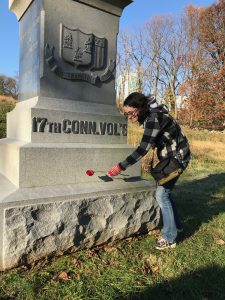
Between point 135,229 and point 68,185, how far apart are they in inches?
36.2

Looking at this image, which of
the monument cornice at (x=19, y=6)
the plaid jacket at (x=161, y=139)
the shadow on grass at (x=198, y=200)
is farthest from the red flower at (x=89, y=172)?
the monument cornice at (x=19, y=6)

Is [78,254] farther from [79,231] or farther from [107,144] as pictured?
[107,144]

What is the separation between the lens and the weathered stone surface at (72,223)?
2.78 meters

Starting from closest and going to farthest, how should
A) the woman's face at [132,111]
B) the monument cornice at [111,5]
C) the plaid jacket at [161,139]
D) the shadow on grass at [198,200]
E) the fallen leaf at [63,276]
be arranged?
the fallen leaf at [63,276] < the plaid jacket at [161,139] < the woman's face at [132,111] < the monument cornice at [111,5] < the shadow on grass at [198,200]

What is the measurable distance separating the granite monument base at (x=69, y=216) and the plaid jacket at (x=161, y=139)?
1.50 ft

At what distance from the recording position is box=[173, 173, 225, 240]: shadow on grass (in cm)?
438

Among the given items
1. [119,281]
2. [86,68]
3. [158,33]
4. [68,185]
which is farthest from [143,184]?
[158,33]

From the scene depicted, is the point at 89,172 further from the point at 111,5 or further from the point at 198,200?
the point at 198,200

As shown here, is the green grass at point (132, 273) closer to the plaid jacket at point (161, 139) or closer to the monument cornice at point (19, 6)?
the plaid jacket at point (161, 139)

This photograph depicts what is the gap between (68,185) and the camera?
3295 millimetres

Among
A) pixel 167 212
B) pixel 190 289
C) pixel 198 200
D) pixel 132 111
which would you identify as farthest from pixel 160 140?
pixel 198 200

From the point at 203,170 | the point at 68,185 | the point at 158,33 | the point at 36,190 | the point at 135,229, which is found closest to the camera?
the point at 36,190

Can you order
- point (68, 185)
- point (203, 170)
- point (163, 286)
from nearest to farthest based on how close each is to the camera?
point (163, 286) < point (68, 185) < point (203, 170)

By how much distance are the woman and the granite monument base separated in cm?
28
